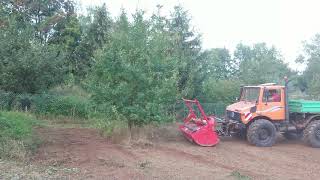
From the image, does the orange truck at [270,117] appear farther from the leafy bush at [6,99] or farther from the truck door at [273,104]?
the leafy bush at [6,99]

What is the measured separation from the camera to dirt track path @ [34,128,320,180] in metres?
9.59

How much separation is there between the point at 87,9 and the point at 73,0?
6.11m

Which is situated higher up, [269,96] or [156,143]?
[269,96]

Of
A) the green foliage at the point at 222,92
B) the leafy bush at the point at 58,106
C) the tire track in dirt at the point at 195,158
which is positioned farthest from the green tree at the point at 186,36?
the tire track in dirt at the point at 195,158

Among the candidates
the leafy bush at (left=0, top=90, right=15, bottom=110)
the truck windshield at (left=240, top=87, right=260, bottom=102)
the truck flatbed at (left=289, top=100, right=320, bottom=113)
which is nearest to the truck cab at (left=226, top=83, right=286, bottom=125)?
the truck windshield at (left=240, top=87, right=260, bottom=102)

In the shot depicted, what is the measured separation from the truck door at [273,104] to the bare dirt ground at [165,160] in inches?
44.0

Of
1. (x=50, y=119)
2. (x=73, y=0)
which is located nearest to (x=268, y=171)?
(x=50, y=119)

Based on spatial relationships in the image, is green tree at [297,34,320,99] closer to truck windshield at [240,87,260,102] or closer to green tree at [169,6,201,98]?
green tree at [169,6,201,98]

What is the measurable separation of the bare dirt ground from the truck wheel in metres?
0.33

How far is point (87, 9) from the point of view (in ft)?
131

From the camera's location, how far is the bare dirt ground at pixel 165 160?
9289 mm

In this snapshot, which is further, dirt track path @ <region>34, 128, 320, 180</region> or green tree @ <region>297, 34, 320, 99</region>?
green tree @ <region>297, 34, 320, 99</region>

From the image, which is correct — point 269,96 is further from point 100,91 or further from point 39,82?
point 39,82

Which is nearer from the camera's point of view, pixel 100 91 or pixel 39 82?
pixel 100 91
